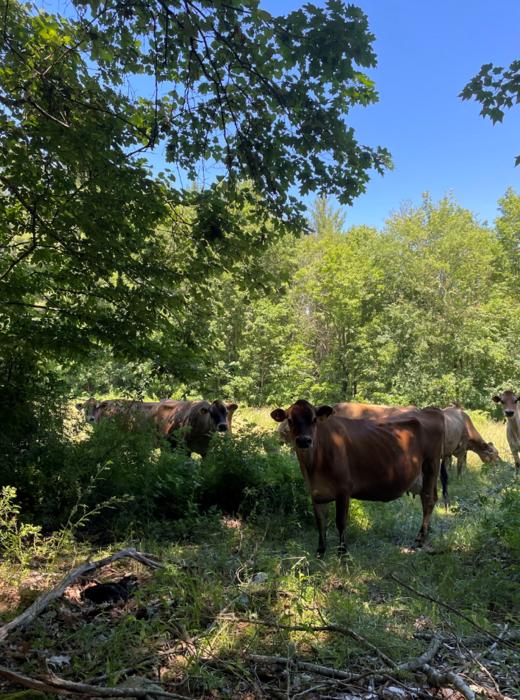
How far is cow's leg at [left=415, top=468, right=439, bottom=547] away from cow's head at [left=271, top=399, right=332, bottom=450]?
2282 mm

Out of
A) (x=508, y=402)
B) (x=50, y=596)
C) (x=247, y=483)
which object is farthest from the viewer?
(x=508, y=402)

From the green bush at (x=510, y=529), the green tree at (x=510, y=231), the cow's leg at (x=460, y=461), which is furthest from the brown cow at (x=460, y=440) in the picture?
the green tree at (x=510, y=231)

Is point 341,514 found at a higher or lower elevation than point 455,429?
lower

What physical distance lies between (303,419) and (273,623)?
8.39ft

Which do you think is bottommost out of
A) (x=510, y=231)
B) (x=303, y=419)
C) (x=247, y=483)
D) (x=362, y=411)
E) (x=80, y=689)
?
(x=247, y=483)

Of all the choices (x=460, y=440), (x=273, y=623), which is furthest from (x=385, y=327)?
(x=273, y=623)

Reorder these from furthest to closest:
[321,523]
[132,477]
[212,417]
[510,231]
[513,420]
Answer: [510,231] < [513,420] < [212,417] < [132,477] < [321,523]

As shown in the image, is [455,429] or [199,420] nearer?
[199,420]

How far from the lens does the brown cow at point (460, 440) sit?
37.1ft

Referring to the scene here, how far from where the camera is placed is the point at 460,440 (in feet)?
39.2

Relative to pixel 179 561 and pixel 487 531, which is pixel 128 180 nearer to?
pixel 179 561

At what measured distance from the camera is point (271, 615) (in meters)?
3.31

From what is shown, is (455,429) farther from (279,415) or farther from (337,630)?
(337,630)

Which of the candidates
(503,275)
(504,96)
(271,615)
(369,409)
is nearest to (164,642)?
(271,615)
